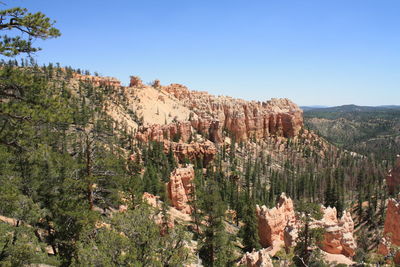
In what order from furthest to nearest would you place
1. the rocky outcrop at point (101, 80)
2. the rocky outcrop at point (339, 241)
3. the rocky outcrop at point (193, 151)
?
the rocky outcrop at point (101, 80) → the rocky outcrop at point (193, 151) → the rocky outcrop at point (339, 241)

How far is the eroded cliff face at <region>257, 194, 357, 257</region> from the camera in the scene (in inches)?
1042

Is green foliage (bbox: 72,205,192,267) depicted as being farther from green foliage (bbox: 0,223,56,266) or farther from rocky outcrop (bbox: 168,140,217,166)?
rocky outcrop (bbox: 168,140,217,166)

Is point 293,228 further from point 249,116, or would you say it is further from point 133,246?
point 249,116

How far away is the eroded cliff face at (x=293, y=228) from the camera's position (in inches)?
1042

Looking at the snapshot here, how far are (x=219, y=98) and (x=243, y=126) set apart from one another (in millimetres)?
27983

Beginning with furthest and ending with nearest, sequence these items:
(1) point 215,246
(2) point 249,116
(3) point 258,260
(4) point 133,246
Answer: (2) point 249,116 → (1) point 215,246 → (3) point 258,260 → (4) point 133,246

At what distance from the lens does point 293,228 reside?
89.9 feet

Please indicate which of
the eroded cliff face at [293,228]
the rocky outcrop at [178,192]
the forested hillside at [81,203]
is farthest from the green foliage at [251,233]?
the rocky outcrop at [178,192]

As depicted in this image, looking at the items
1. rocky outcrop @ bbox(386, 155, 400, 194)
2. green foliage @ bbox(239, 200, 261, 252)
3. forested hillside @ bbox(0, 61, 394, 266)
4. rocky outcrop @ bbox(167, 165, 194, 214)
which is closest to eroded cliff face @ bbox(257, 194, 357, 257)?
green foliage @ bbox(239, 200, 261, 252)

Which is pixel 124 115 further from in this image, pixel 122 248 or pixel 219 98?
pixel 122 248

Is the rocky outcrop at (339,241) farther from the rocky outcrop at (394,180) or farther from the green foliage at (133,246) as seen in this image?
the rocky outcrop at (394,180)

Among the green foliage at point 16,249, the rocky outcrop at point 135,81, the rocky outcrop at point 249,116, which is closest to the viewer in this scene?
the green foliage at point 16,249

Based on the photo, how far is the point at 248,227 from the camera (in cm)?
3419

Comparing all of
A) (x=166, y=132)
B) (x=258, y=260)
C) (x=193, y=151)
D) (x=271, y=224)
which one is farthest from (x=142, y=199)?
(x=166, y=132)
